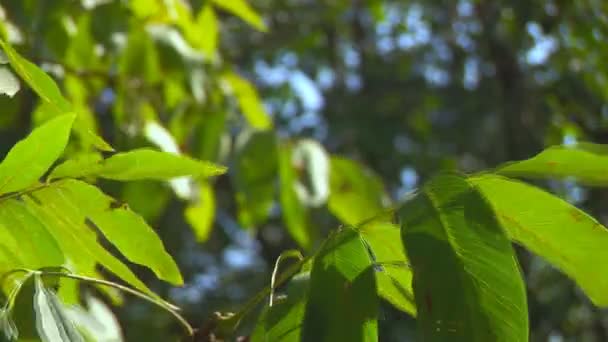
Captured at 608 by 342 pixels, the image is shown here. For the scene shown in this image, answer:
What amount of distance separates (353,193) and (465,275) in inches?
34.6

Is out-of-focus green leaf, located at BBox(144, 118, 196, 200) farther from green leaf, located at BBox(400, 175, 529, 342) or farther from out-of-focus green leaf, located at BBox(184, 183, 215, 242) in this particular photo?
green leaf, located at BBox(400, 175, 529, 342)

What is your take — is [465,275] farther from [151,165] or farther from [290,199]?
[290,199]

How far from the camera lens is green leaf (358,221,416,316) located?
2.13 feet

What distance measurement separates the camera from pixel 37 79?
0.68 metres

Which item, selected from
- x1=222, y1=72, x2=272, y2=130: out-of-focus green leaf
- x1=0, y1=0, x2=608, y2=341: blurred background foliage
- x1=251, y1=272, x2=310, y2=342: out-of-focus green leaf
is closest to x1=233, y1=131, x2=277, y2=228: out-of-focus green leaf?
x1=0, y1=0, x2=608, y2=341: blurred background foliage

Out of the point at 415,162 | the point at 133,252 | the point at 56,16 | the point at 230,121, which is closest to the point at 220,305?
the point at 415,162

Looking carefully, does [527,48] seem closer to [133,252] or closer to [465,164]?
[465,164]

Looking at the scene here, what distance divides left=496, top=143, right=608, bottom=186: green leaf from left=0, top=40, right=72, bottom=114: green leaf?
0.95ft

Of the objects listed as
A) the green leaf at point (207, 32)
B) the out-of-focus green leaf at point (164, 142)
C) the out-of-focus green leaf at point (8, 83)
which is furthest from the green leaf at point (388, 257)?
the green leaf at point (207, 32)

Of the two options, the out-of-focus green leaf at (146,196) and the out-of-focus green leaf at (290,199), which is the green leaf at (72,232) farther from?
the out-of-focus green leaf at (290,199)

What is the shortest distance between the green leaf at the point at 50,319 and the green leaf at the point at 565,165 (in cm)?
26

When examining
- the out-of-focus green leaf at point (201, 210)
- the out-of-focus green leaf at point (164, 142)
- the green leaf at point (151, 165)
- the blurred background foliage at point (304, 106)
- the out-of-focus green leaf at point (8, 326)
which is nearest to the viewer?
the out-of-focus green leaf at point (8, 326)

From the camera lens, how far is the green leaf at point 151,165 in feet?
2.10

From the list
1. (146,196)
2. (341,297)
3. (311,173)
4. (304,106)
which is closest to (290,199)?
(311,173)
